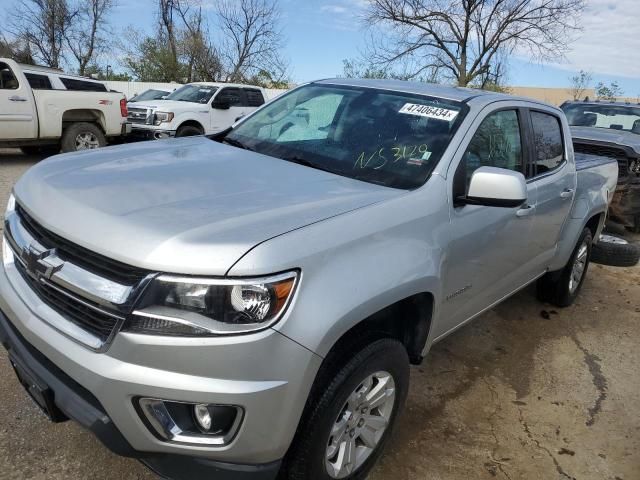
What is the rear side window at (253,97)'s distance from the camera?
12969mm

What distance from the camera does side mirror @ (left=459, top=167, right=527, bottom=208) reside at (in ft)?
7.97

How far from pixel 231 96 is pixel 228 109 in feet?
1.93

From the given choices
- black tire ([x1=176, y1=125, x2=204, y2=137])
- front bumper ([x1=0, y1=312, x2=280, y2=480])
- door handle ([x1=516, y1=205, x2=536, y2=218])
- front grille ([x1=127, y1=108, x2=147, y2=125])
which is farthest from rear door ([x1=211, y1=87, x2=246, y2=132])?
front bumper ([x1=0, y1=312, x2=280, y2=480])

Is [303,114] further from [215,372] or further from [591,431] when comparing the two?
[591,431]

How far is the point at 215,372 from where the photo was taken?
1634mm

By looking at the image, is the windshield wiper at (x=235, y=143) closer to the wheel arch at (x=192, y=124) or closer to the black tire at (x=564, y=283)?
the black tire at (x=564, y=283)

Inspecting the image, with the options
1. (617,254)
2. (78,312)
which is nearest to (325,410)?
(78,312)

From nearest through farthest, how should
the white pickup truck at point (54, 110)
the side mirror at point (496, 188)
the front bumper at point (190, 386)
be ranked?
the front bumper at point (190, 386) < the side mirror at point (496, 188) < the white pickup truck at point (54, 110)

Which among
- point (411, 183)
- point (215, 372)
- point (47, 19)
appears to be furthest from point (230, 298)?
point (47, 19)

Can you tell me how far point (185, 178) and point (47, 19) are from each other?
31.3m

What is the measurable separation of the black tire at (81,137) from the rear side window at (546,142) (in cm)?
857

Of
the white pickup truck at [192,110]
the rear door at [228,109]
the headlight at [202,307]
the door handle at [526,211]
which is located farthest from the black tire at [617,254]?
the rear door at [228,109]

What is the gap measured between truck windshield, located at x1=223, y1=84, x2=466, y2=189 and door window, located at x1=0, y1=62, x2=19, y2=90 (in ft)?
25.8

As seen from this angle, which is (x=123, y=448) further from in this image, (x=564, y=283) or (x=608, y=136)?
(x=608, y=136)
